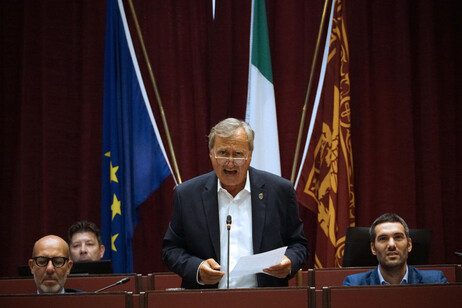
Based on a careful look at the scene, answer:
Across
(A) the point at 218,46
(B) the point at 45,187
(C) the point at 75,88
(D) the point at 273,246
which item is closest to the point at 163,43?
(A) the point at 218,46

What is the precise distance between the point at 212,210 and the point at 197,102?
2.67 meters

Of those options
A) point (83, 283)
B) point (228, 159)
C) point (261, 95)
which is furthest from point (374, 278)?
point (261, 95)

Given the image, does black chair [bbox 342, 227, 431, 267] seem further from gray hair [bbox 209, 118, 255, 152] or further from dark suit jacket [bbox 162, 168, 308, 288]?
gray hair [bbox 209, 118, 255, 152]

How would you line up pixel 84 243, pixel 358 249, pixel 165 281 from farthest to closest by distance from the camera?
pixel 84 243, pixel 358 249, pixel 165 281

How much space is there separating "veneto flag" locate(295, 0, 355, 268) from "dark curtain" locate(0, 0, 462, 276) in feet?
0.65

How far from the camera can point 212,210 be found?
114 inches

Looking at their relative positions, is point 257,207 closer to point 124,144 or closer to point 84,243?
point 84,243

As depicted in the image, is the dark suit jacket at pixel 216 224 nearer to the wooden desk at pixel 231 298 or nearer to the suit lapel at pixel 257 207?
the suit lapel at pixel 257 207

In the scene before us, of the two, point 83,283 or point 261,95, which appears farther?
point 261,95

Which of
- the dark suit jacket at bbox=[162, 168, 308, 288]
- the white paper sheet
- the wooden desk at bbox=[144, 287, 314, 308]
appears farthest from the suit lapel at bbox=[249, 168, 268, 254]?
the wooden desk at bbox=[144, 287, 314, 308]

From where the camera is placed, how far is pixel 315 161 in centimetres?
540

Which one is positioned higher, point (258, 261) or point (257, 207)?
point (257, 207)

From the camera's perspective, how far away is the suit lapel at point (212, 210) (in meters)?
2.85

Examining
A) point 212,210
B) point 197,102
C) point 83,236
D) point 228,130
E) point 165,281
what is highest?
point 197,102
